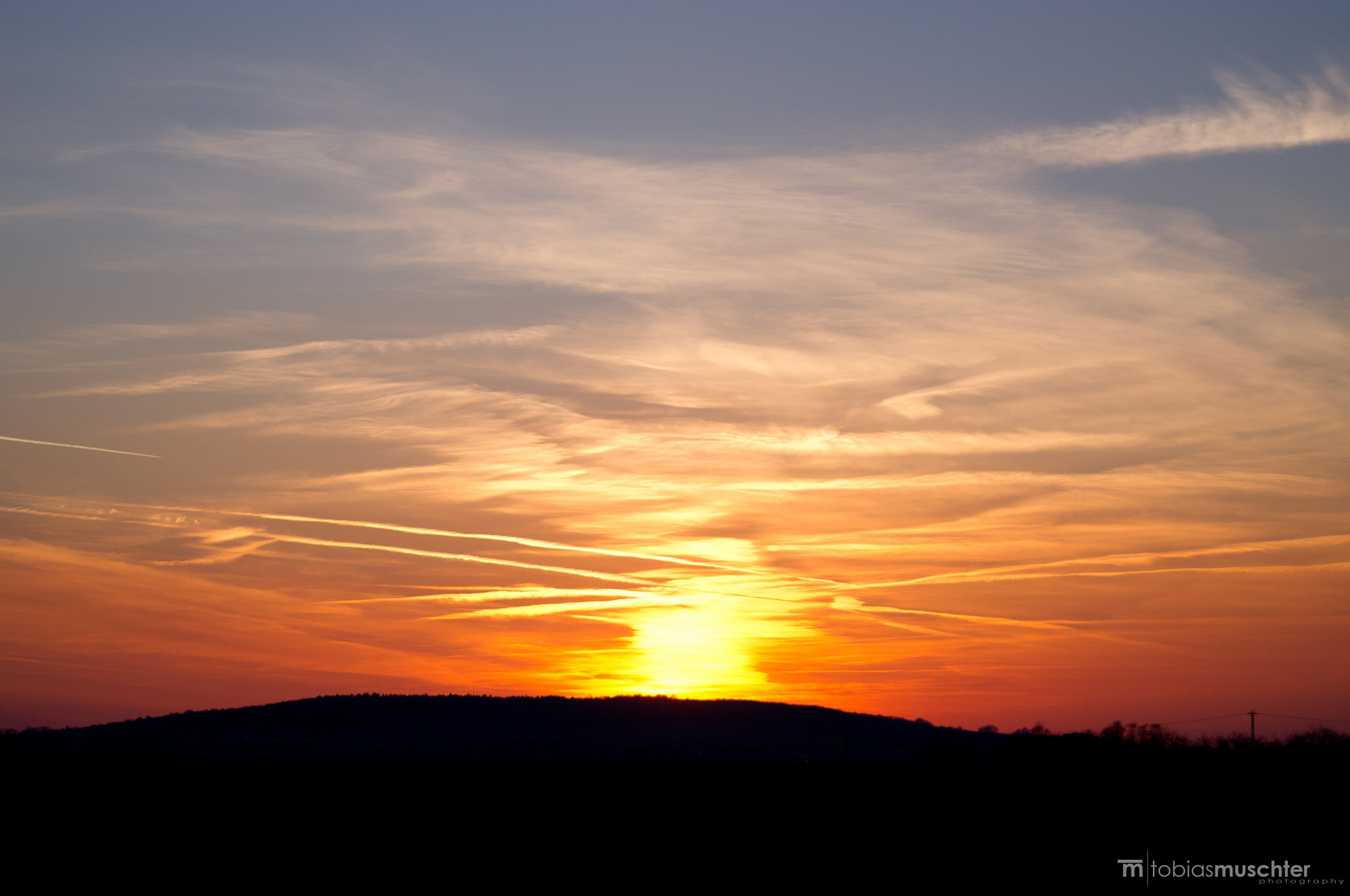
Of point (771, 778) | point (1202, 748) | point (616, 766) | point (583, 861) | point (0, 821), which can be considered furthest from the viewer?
point (1202, 748)

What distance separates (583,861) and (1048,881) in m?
13.6

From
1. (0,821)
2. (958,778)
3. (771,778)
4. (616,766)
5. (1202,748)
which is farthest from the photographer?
(1202,748)

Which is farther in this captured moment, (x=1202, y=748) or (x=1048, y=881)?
(x=1202, y=748)

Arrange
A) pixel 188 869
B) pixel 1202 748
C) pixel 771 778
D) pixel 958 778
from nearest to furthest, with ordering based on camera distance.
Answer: pixel 188 869 < pixel 771 778 < pixel 958 778 < pixel 1202 748

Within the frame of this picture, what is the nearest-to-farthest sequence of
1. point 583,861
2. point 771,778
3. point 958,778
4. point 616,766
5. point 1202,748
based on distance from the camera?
1. point 583,861
2. point 771,778
3. point 958,778
4. point 616,766
5. point 1202,748

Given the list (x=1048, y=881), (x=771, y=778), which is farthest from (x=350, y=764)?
(x=1048, y=881)

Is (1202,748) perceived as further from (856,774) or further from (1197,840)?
(1197,840)

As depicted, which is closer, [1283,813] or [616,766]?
[1283,813]

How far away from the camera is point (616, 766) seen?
7325cm

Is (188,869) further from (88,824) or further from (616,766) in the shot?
(616,766)

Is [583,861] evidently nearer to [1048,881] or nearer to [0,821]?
[1048,881]

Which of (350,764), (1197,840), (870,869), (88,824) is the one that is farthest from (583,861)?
(350,764)

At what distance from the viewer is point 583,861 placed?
1364 inches

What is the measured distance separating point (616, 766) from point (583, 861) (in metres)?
39.4
